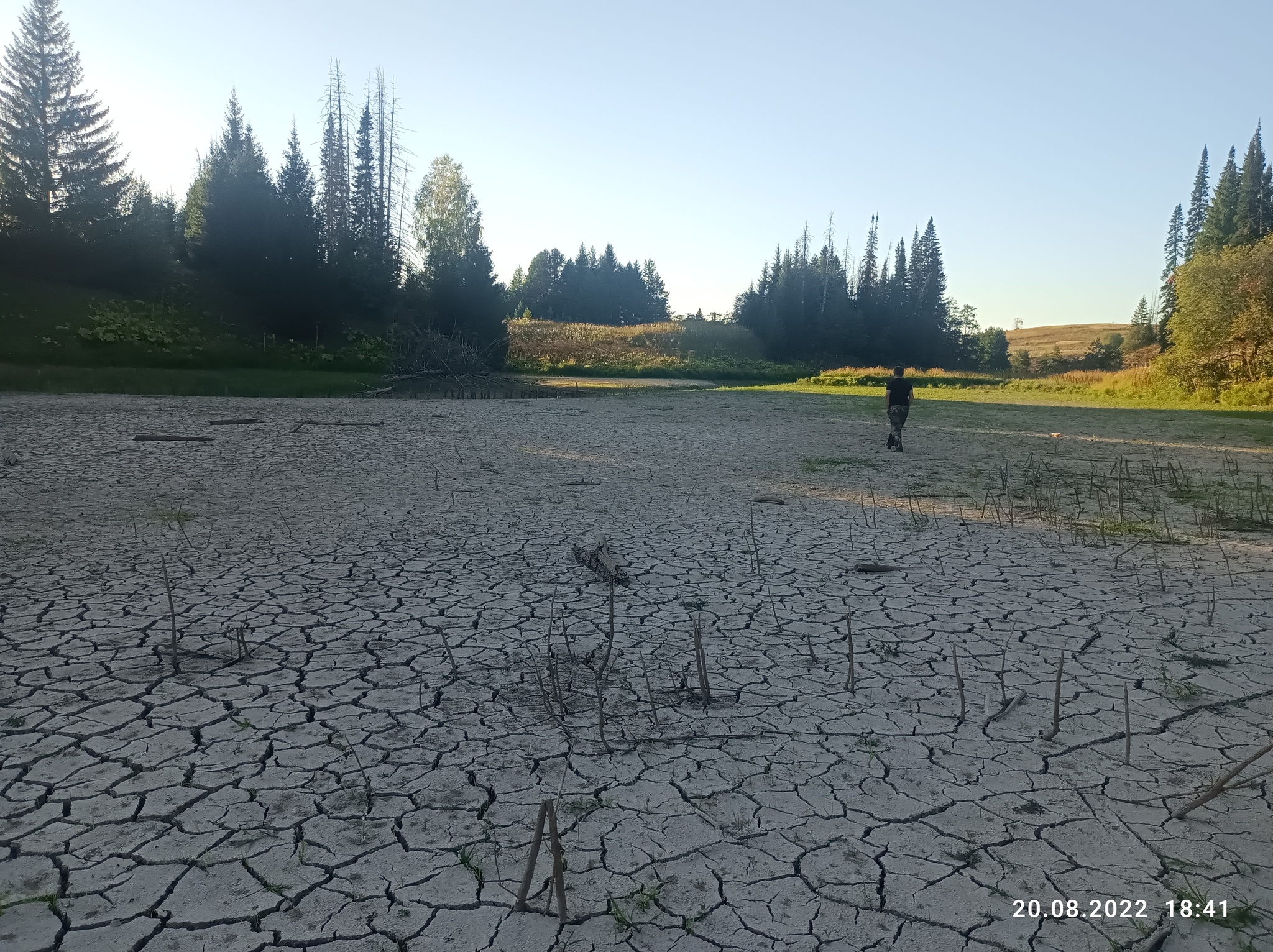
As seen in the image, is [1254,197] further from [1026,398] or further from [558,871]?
[558,871]

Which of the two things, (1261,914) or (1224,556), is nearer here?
(1261,914)

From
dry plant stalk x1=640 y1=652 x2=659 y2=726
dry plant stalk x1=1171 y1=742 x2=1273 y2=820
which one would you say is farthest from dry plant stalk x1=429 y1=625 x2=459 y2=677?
dry plant stalk x1=1171 y1=742 x2=1273 y2=820

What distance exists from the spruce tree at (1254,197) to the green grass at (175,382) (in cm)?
5976

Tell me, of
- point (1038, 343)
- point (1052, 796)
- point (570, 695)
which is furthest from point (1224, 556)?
point (1038, 343)

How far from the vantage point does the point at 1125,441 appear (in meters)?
17.0

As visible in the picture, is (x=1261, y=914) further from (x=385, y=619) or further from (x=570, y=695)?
(x=385, y=619)

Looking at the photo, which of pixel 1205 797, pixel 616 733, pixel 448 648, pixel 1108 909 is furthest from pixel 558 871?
pixel 1205 797

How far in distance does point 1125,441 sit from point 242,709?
727 inches

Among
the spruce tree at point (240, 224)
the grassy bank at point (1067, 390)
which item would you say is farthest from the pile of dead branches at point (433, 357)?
the grassy bank at point (1067, 390)

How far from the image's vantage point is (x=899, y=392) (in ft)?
47.1

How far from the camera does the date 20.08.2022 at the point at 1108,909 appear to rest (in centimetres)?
251

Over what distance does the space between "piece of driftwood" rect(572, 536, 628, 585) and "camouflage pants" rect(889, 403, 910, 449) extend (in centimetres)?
902

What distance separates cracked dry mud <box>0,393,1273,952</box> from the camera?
2553 millimetres

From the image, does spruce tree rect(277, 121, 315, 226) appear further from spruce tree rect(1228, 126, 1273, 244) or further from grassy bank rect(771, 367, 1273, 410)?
spruce tree rect(1228, 126, 1273, 244)
